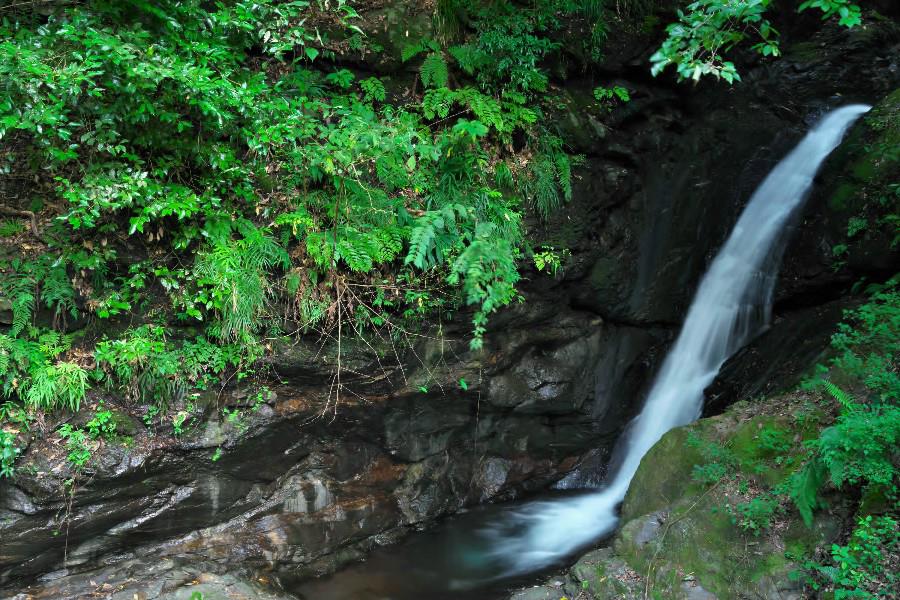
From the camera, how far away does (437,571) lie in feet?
18.8

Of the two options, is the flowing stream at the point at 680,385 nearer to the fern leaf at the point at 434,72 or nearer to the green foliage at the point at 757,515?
the green foliage at the point at 757,515

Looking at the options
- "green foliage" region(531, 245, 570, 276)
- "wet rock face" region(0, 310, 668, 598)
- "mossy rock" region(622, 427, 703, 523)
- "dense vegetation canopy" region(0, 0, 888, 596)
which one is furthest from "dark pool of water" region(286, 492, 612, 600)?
"green foliage" region(531, 245, 570, 276)

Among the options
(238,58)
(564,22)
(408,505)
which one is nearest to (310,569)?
(408,505)

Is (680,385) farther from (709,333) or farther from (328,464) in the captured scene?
(328,464)

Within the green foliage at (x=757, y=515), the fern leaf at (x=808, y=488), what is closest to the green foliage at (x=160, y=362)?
the green foliage at (x=757, y=515)

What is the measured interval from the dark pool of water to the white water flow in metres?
0.24

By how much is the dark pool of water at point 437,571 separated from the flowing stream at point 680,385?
0.05 feet

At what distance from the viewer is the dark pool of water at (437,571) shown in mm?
5383

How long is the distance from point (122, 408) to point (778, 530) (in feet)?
17.2

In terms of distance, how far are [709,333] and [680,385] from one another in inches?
28.9

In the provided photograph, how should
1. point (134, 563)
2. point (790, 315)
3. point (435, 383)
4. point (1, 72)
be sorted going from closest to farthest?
point (1, 72) < point (134, 563) < point (435, 383) < point (790, 315)

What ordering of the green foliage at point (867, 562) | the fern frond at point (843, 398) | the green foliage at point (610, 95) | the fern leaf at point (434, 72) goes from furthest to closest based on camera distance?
the green foliage at point (610, 95)
the fern leaf at point (434, 72)
the fern frond at point (843, 398)
the green foliage at point (867, 562)

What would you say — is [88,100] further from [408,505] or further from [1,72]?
[408,505]

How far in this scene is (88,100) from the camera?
178 inches
